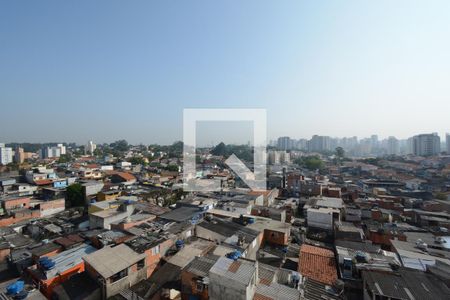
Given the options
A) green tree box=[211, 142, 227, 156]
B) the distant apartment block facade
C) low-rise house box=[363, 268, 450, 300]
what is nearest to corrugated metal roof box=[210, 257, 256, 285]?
low-rise house box=[363, 268, 450, 300]

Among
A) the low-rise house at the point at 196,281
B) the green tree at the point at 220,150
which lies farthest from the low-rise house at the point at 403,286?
the green tree at the point at 220,150

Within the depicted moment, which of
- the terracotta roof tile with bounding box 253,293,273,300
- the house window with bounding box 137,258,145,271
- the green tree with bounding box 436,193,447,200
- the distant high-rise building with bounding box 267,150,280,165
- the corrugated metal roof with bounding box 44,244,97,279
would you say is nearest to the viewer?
the terracotta roof tile with bounding box 253,293,273,300

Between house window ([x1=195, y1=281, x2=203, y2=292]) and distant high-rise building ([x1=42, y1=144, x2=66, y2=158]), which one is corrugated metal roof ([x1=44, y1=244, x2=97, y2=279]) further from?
distant high-rise building ([x1=42, y1=144, x2=66, y2=158])

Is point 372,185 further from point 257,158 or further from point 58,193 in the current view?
point 58,193

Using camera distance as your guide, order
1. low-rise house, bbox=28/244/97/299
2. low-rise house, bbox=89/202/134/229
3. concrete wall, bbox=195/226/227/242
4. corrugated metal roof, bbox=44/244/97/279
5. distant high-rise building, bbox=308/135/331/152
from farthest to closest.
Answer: distant high-rise building, bbox=308/135/331/152 < low-rise house, bbox=89/202/134/229 < concrete wall, bbox=195/226/227/242 < corrugated metal roof, bbox=44/244/97/279 < low-rise house, bbox=28/244/97/299

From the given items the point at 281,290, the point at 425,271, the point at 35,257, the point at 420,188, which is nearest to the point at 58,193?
the point at 35,257

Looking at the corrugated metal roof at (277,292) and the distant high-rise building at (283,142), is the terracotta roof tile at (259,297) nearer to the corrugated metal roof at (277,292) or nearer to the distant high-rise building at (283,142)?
the corrugated metal roof at (277,292)
